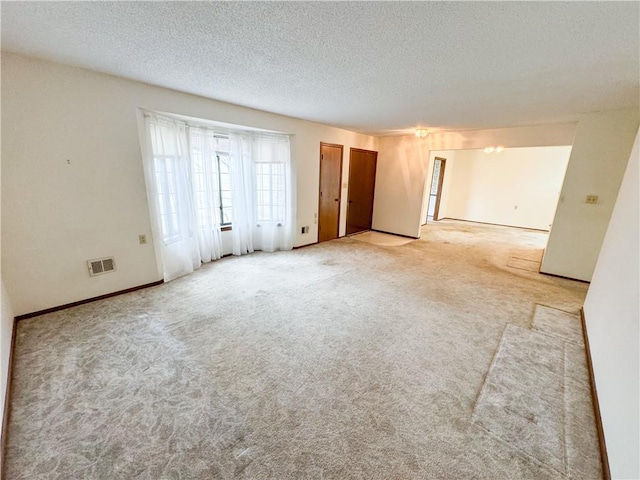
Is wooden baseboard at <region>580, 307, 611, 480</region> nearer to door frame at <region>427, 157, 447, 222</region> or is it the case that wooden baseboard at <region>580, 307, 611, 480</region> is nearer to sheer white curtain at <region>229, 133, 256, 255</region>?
sheer white curtain at <region>229, 133, 256, 255</region>

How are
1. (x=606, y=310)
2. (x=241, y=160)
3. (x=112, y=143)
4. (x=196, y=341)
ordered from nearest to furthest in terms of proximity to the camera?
(x=606, y=310) → (x=196, y=341) → (x=112, y=143) → (x=241, y=160)

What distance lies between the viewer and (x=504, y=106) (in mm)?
3152

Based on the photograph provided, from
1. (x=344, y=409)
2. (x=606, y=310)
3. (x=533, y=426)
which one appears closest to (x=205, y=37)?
(x=344, y=409)

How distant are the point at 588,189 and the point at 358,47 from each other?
3963mm

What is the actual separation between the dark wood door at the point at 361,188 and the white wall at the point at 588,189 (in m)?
3.59

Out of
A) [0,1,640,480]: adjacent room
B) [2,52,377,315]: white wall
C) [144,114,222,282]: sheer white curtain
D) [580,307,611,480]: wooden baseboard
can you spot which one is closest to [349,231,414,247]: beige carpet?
[0,1,640,480]: adjacent room

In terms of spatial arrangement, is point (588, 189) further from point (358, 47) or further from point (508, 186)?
point (508, 186)

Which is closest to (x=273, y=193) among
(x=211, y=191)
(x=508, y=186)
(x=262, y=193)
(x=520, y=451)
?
(x=262, y=193)

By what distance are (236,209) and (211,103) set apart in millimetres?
1587

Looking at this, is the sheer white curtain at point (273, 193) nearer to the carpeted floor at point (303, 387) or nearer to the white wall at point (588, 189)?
the carpeted floor at point (303, 387)

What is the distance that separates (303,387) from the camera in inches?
69.7

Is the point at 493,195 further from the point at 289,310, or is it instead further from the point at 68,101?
the point at 68,101

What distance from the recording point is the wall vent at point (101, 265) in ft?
Result: 9.00

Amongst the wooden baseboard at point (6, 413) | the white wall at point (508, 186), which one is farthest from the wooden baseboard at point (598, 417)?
the white wall at point (508, 186)
